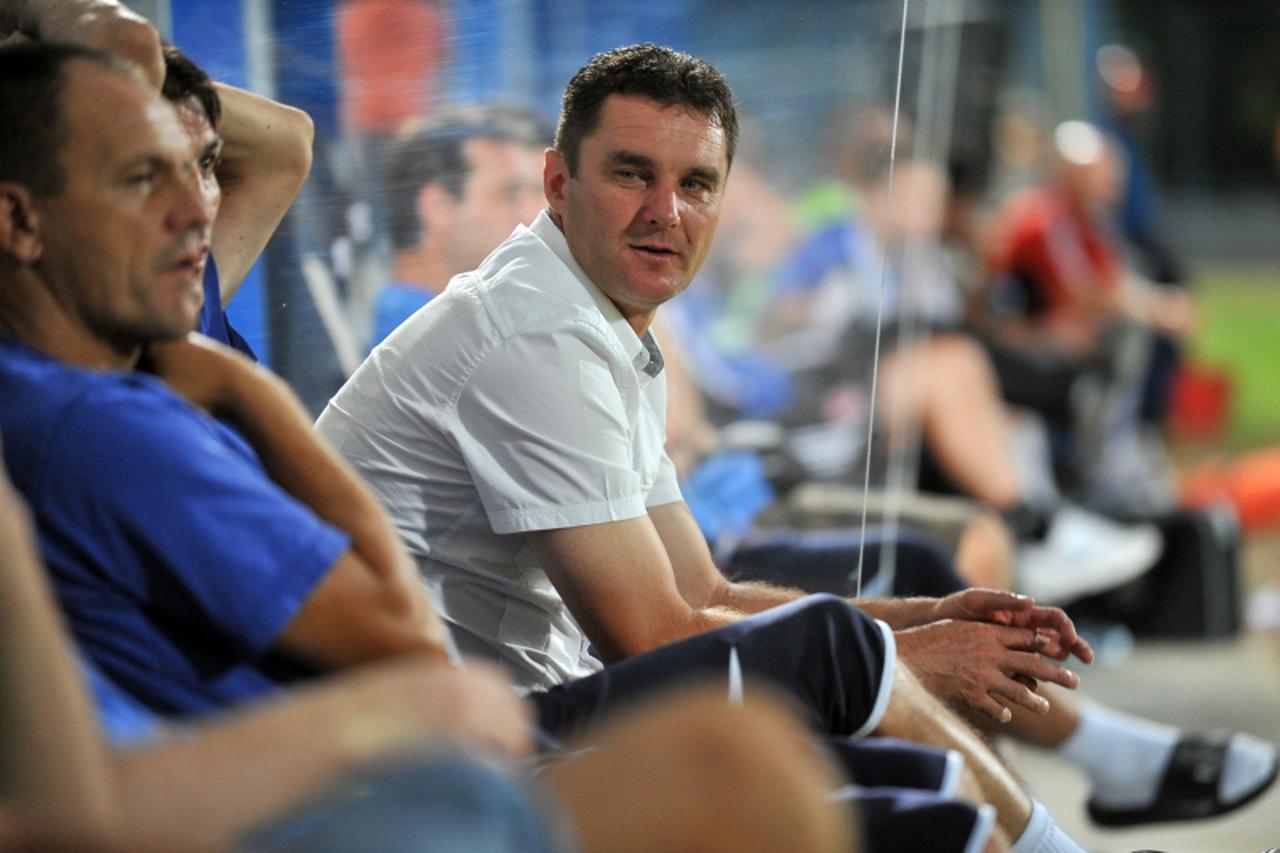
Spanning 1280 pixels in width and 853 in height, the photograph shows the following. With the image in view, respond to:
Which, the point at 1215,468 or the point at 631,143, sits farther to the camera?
the point at 1215,468

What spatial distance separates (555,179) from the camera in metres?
2.42

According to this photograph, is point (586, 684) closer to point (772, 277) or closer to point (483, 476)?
point (483, 476)

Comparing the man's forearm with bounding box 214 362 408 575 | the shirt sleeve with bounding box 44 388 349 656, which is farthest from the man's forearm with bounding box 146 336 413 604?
the shirt sleeve with bounding box 44 388 349 656

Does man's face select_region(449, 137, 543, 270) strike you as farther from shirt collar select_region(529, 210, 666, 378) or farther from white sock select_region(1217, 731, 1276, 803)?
white sock select_region(1217, 731, 1276, 803)

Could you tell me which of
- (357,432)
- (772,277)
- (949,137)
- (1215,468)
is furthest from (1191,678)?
(357,432)

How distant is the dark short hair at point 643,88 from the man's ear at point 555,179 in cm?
1

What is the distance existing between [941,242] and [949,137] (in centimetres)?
37

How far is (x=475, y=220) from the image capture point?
2639 mm

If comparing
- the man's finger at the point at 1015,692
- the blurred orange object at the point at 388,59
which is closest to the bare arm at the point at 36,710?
the man's finger at the point at 1015,692

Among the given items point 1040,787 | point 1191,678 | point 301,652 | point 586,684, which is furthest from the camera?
point 1191,678

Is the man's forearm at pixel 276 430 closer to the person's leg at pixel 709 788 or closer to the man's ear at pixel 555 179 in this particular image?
the person's leg at pixel 709 788

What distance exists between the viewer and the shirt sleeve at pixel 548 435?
2117 mm

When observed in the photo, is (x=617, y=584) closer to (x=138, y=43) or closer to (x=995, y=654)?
(x=995, y=654)

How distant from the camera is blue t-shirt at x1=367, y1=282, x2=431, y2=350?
8.29 feet
